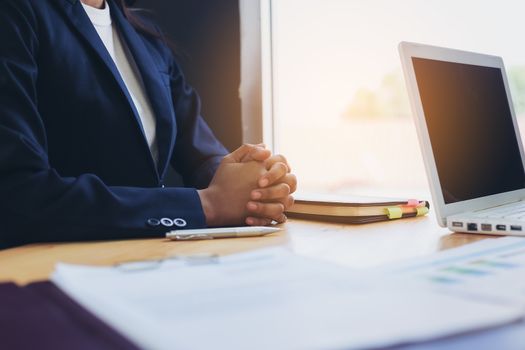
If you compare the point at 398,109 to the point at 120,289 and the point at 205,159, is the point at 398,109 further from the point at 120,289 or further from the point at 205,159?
the point at 120,289

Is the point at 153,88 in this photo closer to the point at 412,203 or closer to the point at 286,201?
the point at 286,201

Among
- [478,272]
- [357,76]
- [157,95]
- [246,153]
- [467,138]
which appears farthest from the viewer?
[357,76]

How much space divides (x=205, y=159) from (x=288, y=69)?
2.24 ft

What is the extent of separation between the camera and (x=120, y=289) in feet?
1.65

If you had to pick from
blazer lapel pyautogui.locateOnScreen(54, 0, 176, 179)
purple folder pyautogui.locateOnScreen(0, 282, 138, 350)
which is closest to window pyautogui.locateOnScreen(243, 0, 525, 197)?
blazer lapel pyautogui.locateOnScreen(54, 0, 176, 179)

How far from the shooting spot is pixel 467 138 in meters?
1.05

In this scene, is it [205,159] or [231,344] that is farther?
[205,159]

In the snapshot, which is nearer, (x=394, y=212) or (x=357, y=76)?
(x=394, y=212)

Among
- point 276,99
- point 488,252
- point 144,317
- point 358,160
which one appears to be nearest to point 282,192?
point 488,252

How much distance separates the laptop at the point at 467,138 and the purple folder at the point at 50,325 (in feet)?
2.14

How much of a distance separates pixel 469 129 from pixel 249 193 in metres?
0.42

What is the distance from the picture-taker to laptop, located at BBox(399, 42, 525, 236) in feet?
3.14

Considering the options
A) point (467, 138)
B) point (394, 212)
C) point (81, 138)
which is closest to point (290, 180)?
point (394, 212)

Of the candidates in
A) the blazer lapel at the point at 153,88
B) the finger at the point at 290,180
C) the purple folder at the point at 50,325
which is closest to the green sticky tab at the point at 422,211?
the finger at the point at 290,180
